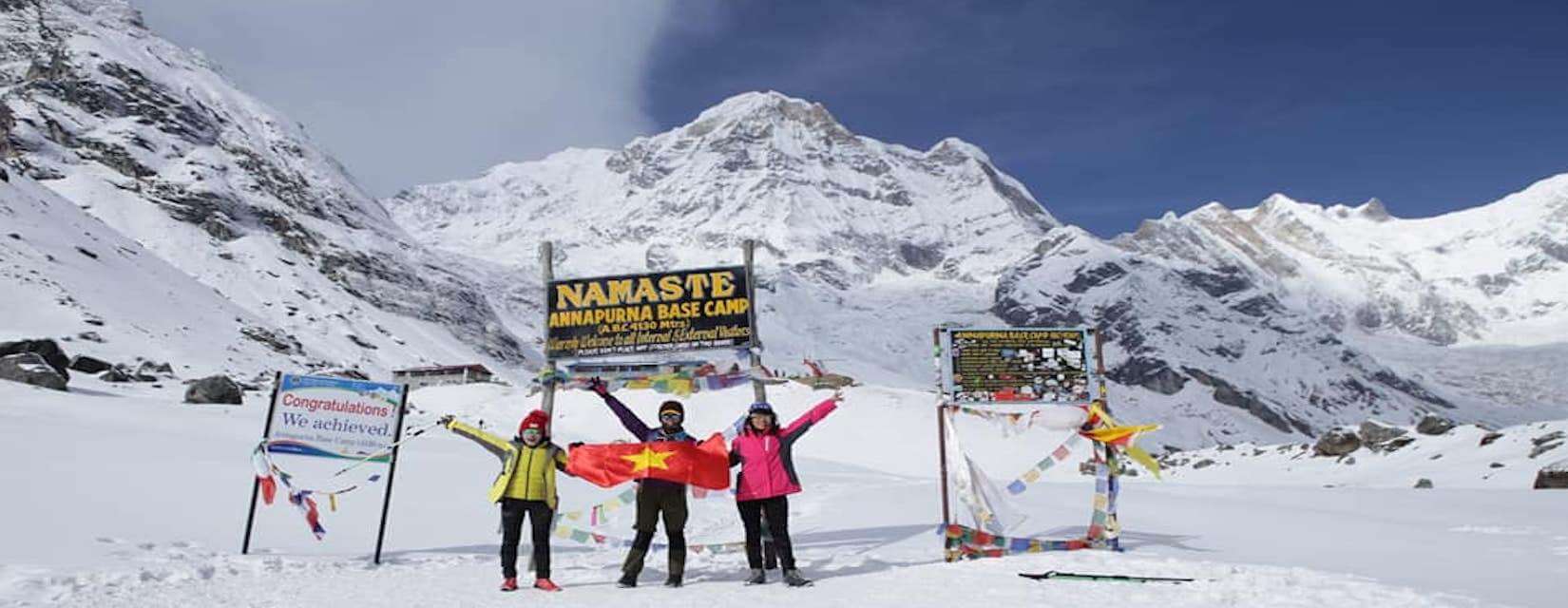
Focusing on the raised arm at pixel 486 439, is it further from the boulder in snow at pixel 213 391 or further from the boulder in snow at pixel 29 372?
the boulder in snow at pixel 213 391

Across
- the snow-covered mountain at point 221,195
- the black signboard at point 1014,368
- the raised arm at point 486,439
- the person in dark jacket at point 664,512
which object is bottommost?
the person in dark jacket at point 664,512

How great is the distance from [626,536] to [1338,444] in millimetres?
30442

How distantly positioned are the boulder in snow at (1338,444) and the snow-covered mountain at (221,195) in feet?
269

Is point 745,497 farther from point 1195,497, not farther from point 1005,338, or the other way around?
point 1195,497

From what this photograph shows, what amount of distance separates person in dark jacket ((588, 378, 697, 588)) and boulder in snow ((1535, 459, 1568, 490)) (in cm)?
1870

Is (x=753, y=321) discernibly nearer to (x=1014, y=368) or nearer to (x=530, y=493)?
(x=1014, y=368)

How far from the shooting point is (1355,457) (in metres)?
32.4

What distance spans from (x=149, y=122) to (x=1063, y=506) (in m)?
164

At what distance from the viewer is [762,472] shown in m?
10.1

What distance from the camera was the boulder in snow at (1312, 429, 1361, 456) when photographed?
34062 millimetres

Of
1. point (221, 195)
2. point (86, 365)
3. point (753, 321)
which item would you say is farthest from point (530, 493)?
point (221, 195)

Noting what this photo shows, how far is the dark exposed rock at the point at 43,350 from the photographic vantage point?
28.1m

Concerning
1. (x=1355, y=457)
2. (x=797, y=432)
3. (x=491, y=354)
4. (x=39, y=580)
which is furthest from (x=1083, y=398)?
(x=491, y=354)

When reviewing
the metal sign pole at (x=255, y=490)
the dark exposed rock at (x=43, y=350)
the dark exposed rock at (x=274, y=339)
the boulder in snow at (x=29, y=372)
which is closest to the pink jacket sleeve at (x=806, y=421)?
the metal sign pole at (x=255, y=490)
